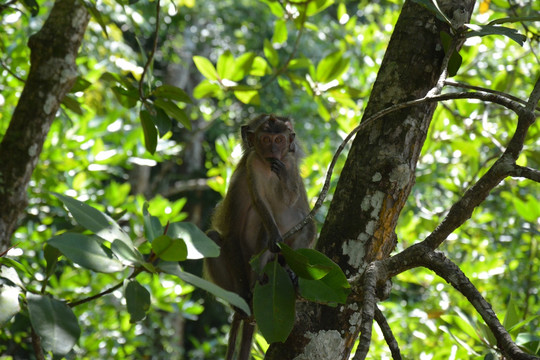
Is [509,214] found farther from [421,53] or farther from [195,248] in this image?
[195,248]

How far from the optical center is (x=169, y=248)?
1283 millimetres

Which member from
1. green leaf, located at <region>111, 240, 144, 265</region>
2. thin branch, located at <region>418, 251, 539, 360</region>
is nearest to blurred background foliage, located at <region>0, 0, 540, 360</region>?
thin branch, located at <region>418, 251, 539, 360</region>

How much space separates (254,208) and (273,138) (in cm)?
40

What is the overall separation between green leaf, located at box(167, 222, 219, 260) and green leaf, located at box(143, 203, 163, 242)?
177mm

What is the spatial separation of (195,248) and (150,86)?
54.2 inches

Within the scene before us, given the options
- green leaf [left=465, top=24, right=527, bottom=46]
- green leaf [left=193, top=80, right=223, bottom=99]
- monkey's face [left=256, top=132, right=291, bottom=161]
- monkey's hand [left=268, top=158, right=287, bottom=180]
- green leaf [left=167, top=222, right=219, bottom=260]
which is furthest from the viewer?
green leaf [left=193, top=80, right=223, bottom=99]

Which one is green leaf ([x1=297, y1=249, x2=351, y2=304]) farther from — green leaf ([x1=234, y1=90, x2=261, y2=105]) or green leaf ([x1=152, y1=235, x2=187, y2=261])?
green leaf ([x1=234, y1=90, x2=261, y2=105])

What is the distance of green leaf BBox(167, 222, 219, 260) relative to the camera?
51.5 inches

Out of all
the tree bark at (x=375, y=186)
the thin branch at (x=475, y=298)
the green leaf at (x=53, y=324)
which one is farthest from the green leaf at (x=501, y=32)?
the green leaf at (x=53, y=324)

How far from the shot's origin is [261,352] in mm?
3258

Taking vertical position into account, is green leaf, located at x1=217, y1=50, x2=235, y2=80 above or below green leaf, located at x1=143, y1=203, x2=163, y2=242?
above

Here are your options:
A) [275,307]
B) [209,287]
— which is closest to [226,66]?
[275,307]

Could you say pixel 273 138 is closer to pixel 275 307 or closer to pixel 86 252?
pixel 275 307

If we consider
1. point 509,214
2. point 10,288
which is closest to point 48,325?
point 10,288
